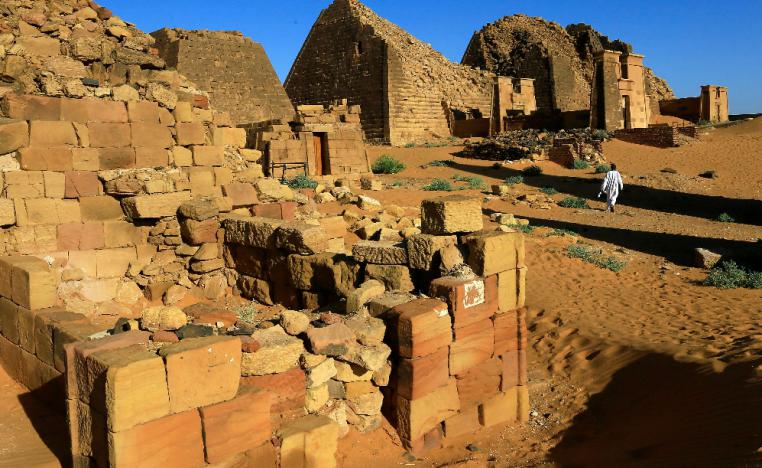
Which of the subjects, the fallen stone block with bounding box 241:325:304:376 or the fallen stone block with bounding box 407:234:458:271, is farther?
the fallen stone block with bounding box 407:234:458:271

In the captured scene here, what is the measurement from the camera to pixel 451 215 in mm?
6289

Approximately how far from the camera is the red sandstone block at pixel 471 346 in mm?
5793

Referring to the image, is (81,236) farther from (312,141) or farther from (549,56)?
(549,56)

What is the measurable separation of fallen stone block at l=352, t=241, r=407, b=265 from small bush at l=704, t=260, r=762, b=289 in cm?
721

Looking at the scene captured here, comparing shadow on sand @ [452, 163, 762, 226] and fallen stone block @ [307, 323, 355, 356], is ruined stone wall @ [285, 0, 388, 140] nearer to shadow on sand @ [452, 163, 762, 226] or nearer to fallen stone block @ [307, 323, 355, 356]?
shadow on sand @ [452, 163, 762, 226]

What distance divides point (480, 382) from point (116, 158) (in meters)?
6.25

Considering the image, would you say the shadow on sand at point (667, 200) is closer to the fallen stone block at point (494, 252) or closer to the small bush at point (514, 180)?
the small bush at point (514, 180)

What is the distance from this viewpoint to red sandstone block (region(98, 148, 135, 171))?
858cm

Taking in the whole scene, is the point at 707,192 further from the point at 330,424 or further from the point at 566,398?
the point at 330,424

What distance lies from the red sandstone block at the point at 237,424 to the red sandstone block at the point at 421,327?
4.52 ft

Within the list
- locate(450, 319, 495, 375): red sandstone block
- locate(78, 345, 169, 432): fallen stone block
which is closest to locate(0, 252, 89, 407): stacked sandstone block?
locate(78, 345, 169, 432): fallen stone block

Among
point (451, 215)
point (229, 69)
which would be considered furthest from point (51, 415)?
point (229, 69)

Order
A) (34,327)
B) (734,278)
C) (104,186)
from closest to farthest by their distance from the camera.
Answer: (34,327) < (104,186) < (734,278)

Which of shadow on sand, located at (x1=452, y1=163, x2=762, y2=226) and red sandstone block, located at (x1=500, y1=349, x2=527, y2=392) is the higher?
shadow on sand, located at (x1=452, y1=163, x2=762, y2=226)
